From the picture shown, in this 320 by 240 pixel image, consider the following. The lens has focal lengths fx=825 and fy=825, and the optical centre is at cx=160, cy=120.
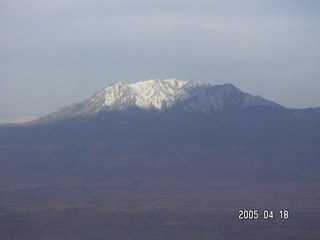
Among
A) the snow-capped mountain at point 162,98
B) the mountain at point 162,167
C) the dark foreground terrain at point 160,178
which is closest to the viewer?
the dark foreground terrain at point 160,178

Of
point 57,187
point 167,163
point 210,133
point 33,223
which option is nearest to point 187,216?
point 33,223

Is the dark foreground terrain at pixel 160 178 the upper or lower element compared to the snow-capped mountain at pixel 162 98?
lower

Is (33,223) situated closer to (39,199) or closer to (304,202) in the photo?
(39,199)

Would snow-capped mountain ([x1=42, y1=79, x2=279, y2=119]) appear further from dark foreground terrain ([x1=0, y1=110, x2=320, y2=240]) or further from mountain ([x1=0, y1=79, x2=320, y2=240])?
A: dark foreground terrain ([x1=0, y1=110, x2=320, y2=240])

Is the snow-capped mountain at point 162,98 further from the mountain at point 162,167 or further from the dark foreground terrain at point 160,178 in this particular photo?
the dark foreground terrain at point 160,178

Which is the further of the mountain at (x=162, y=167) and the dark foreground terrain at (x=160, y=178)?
the mountain at (x=162, y=167)

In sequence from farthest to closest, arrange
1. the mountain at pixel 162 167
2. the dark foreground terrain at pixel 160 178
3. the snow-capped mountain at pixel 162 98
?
1. the snow-capped mountain at pixel 162 98
2. the mountain at pixel 162 167
3. the dark foreground terrain at pixel 160 178

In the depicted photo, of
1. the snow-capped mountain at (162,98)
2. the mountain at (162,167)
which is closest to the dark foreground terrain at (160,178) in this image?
the mountain at (162,167)
